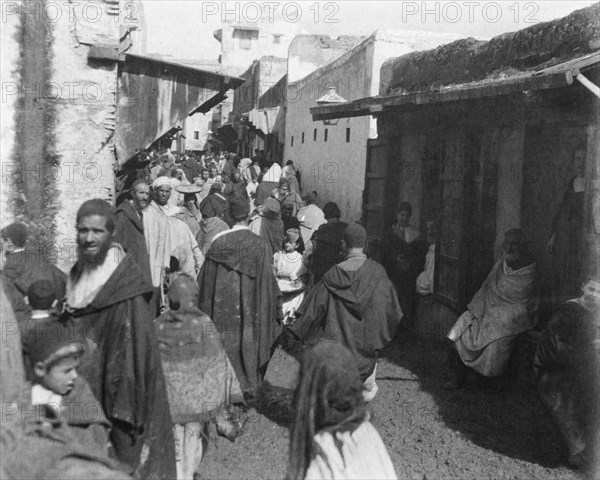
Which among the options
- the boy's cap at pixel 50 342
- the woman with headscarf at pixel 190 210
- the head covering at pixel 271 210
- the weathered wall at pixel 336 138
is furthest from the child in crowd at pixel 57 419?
the weathered wall at pixel 336 138

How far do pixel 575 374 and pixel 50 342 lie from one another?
3320 millimetres

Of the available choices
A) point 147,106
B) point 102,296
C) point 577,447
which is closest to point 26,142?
point 147,106

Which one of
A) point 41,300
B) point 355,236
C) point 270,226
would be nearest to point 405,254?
point 270,226

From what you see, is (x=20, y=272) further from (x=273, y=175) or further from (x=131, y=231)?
(x=273, y=175)

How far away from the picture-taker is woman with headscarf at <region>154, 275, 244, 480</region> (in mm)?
4105

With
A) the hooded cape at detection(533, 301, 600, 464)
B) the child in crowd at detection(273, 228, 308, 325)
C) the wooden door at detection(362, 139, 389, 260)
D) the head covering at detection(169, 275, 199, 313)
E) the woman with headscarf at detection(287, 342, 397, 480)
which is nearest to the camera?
the woman with headscarf at detection(287, 342, 397, 480)

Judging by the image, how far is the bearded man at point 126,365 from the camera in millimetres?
3469

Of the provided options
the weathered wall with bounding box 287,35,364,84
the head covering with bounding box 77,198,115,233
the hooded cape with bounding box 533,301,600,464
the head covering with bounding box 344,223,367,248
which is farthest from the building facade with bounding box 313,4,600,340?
the weathered wall with bounding box 287,35,364,84

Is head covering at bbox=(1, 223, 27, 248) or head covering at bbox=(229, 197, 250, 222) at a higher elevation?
head covering at bbox=(229, 197, 250, 222)

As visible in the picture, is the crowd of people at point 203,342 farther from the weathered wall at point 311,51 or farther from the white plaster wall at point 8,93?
the weathered wall at point 311,51

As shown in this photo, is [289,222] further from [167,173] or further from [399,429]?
[399,429]

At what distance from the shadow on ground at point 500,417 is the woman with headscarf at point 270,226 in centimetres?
216

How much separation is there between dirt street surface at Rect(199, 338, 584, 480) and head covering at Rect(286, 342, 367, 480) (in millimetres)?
2100

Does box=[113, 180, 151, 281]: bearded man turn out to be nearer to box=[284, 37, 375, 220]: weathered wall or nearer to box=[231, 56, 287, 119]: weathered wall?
box=[284, 37, 375, 220]: weathered wall
